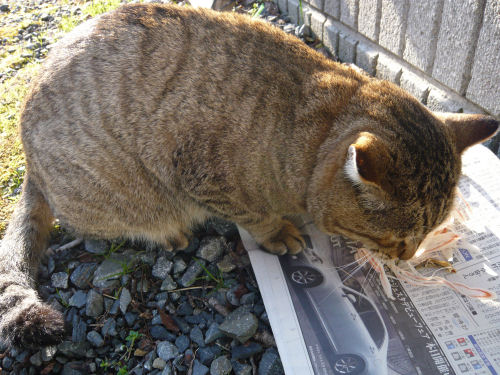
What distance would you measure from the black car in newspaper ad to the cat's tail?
106cm

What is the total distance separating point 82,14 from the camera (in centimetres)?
446

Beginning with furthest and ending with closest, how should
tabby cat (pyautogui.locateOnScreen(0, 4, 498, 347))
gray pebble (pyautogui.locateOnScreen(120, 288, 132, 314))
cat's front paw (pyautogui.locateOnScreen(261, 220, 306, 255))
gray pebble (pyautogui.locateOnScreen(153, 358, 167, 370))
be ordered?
cat's front paw (pyautogui.locateOnScreen(261, 220, 306, 255)) < gray pebble (pyautogui.locateOnScreen(120, 288, 132, 314)) < gray pebble (pyautogui.locateOnScreen(153, 358, 167, 370)) < tabby cat (pyautogui.locateOnScreen(0, 4, 498, 347))

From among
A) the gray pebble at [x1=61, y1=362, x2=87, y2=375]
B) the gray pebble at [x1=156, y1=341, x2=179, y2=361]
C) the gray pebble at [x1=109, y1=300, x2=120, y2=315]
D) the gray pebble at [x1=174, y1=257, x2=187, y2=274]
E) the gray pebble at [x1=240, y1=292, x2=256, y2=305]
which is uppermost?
the gray pebble at [x1=240, y1=292, x2=256, y2=305]

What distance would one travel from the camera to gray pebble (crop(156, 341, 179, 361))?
1830 millimetres

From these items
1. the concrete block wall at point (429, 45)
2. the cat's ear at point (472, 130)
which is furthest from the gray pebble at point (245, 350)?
the concrete block wall at point (429, 45)

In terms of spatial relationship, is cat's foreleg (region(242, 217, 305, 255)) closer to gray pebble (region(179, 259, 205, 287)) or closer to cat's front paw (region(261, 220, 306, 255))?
cat's front paw (region(261, 220, 306, 255))

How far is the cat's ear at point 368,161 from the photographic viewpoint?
130 cm

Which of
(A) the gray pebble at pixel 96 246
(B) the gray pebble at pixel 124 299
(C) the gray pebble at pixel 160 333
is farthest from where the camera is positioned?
(A) the gray pebble at pixel 96 246

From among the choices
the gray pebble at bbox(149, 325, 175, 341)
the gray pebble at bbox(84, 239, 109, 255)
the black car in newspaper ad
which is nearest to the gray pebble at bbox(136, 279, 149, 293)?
the gray pebble at bbox(149, 325, 175, 341)

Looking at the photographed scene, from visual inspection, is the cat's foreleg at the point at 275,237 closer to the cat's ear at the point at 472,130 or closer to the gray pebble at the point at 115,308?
the gray pebble at the point at 115,308

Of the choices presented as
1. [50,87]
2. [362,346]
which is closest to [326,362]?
[362,346]

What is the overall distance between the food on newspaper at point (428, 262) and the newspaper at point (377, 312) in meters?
0.03

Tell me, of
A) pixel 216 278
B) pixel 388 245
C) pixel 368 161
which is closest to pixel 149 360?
pixel 216 278

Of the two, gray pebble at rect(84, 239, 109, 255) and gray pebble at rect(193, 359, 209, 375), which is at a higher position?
gray pebble at rect(193, 359, 209, 375)
